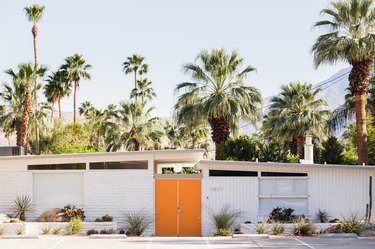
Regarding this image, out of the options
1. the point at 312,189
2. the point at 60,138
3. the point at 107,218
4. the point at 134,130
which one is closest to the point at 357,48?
the point at 312,189

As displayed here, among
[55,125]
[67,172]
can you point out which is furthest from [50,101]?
[67,172]

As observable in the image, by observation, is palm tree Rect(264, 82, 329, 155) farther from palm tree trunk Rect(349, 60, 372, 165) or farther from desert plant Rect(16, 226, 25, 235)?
desert plant Rect(16, 226, 25, 235)

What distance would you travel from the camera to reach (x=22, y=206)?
83.4ft

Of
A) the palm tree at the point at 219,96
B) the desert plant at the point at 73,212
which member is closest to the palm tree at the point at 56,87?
the palm tree at the point at 219,96

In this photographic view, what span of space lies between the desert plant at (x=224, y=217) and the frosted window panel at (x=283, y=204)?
1030 mm

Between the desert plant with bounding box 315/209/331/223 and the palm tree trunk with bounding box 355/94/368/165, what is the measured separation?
764 centimetres

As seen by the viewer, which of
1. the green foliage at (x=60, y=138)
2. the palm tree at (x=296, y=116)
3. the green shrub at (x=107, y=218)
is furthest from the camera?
the green foliage at (x=60, y=138)

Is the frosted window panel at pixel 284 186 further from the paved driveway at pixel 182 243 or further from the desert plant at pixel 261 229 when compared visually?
the paved driveway at pixel 182 243

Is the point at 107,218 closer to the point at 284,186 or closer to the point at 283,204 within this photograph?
the point at 283,204

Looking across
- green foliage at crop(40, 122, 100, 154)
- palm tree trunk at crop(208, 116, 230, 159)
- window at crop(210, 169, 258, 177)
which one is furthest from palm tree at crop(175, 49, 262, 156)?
green foliage at crop(40, 122, 100, 154)

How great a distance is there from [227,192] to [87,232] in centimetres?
554

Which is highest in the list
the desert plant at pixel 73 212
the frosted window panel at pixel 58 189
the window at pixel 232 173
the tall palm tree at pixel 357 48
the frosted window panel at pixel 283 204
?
the tall palm tree at pixel 357 48

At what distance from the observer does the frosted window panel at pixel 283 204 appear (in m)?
25.3

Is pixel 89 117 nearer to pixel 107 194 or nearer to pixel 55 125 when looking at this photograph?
pixel 55 125
